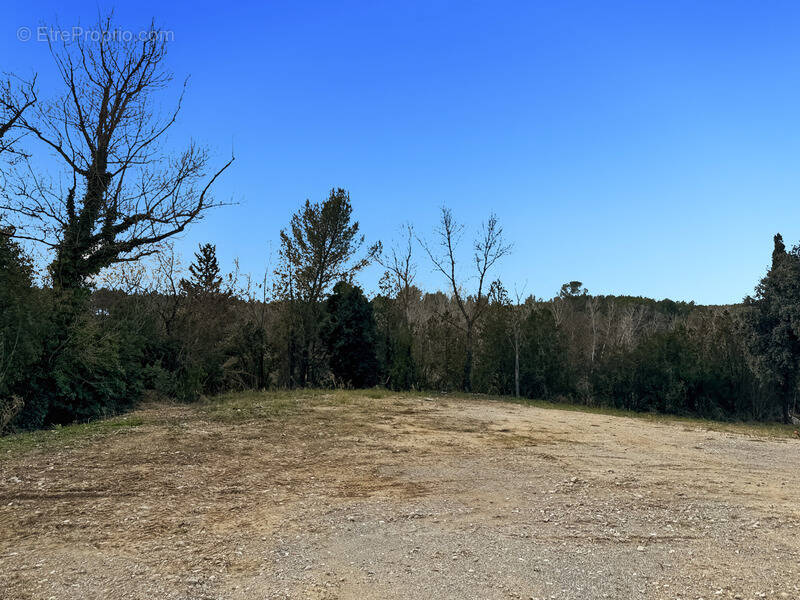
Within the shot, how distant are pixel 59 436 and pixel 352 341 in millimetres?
12486

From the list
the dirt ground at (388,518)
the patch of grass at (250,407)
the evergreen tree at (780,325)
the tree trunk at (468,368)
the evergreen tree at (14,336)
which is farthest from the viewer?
the tree trunk at (468,368)

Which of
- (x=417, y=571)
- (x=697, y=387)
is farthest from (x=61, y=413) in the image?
(x=697, y=387)

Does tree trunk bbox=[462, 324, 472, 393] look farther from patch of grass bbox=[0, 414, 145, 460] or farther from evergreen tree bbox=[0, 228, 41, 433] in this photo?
evergreen tree bbox=[0, 228, 41, 433]

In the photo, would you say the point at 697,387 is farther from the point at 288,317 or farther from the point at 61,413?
the point at 61,413

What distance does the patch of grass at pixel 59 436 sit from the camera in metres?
7.88

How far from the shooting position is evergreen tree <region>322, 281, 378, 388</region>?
20625mm

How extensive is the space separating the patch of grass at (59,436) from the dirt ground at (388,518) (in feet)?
0.31

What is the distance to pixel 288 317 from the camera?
20.6 m

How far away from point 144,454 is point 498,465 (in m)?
4.90

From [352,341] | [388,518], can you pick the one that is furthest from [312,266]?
[388,518]

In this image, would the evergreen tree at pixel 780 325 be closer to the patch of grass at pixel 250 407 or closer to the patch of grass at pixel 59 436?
the patch of grass at pixel 250 407

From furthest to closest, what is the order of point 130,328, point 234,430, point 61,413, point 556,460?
point 130,328
point 61,413
point 234,430
point 556,460

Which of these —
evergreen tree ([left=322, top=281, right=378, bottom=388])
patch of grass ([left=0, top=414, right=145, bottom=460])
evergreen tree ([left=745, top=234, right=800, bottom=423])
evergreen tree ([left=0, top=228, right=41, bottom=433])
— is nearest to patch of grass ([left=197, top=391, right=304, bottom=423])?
patch of grass ([left=0, top=414, right=145, bottom=460])

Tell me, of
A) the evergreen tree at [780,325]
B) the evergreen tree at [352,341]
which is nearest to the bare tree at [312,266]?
the evergreen tree at [352,341]
